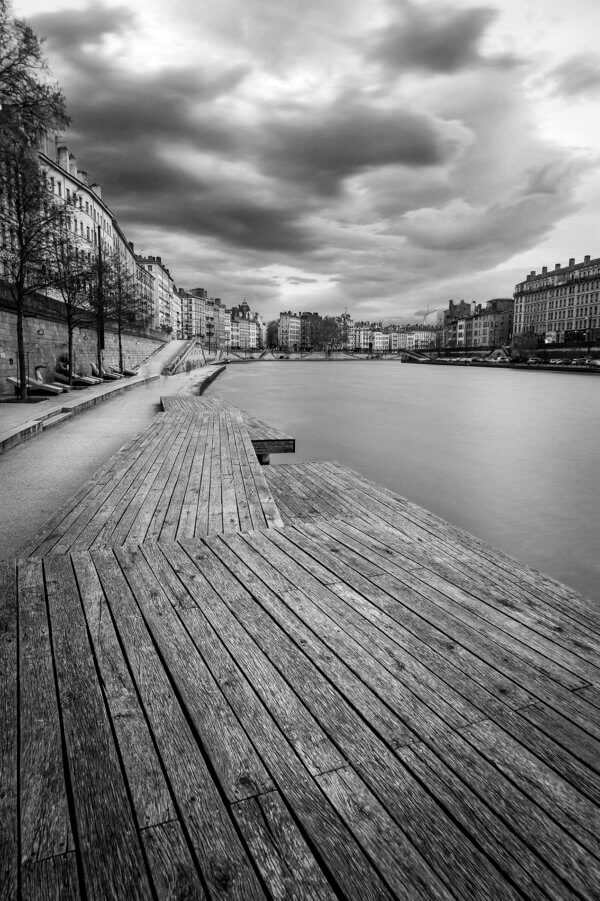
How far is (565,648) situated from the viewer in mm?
2781

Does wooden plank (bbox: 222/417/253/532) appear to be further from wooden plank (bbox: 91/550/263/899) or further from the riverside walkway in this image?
wooden plank (bbox: 91/550/263/899)

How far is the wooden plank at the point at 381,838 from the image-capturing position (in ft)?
4.83

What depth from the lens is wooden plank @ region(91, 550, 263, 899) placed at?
1.48 m

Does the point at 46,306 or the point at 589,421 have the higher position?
the point at 46,306

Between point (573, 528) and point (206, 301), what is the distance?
17888 centimetres

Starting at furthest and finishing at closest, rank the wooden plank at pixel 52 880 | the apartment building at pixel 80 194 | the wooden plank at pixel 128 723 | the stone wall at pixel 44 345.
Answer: the apartment building at pixel 80 194 → the stone wall at pixel 44 345 → the wooden plank at pixel 128 723 → the wooden plank at pixel 52 880

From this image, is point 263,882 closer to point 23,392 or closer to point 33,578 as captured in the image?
point 33,578

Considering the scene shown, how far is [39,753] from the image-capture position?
191 cm

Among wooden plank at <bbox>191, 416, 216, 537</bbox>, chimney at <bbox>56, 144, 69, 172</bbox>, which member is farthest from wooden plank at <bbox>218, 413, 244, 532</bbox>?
chimney at <bbox>56, 144, 69, 172</bbox>

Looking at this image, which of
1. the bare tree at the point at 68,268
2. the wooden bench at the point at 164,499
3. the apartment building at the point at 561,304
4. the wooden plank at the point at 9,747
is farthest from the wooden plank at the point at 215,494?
the apartment building at the point at 561,304

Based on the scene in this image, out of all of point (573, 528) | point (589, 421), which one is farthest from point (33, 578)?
point (589, 421)

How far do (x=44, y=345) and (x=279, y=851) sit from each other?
24.3 m

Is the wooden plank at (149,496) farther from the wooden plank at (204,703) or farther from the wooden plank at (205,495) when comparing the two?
the wooden plank at (204,703)

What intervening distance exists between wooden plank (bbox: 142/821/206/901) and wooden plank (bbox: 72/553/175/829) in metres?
0.04
